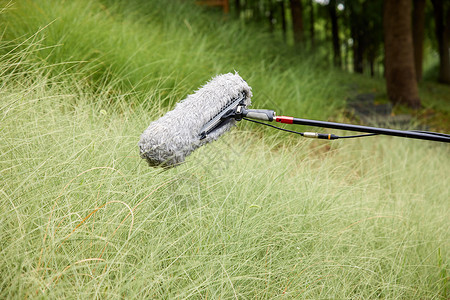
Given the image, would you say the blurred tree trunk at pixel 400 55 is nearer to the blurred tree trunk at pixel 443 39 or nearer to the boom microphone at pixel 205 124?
the boom microphone at pixel 205 124

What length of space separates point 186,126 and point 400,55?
5783 millimetres

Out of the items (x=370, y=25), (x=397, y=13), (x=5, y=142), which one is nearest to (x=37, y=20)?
(x=5, y=142)

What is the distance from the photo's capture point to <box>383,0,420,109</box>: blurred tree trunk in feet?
→ 20.2

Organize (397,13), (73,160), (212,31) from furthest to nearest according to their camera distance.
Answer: (212,31) < (397,13) < (73,160)

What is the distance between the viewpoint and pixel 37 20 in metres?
3.64

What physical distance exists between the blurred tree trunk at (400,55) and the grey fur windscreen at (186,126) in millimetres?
5378

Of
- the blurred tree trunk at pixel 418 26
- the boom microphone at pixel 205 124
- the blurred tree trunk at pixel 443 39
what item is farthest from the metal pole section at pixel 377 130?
the blurred tree trunk at pixel 443 39

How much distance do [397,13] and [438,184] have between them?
11.7ft

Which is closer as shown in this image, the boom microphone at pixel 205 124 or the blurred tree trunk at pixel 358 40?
the boom microphone at pixel 205 124

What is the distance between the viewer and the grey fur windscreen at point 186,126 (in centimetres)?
143

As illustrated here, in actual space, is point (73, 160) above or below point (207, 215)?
above

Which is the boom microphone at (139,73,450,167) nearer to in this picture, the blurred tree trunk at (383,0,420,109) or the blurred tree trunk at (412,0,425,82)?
the blurred tree trunk at (383,0,420,109)

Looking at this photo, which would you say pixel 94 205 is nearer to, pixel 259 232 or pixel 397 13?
pixel 259 232

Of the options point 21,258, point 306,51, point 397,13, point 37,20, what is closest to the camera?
point 21,258
